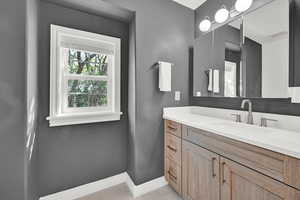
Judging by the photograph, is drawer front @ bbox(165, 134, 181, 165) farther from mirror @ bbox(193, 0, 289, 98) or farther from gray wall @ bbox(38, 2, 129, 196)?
mirror @ bbox(193, 0, 289, 98)

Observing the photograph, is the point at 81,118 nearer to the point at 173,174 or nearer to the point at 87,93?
the point at 87,93

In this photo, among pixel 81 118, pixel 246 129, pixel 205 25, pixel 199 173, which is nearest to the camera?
pixel 246 129

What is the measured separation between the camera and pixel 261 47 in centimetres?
134

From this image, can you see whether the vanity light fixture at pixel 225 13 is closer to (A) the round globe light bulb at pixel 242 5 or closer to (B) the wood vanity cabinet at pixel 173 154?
(A) the round globe light bulb at pixel 242 5

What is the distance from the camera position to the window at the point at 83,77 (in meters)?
1.54

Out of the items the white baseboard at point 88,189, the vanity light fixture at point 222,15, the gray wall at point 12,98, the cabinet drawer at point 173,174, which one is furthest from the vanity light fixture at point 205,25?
the white baseboard at point 88,189

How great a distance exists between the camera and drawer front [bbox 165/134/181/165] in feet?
5.12

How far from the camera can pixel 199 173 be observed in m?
1.26

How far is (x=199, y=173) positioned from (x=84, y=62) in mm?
1820

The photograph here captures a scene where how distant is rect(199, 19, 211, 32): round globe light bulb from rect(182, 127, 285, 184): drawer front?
1.50 meters

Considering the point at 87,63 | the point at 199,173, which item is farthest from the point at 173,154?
the point at 87,63

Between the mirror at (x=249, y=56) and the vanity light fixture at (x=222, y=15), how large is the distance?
3.5 inches

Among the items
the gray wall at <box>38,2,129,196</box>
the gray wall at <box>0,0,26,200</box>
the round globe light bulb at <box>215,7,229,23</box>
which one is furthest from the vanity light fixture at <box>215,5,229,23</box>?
the gray wall at <box>0,0,26,200</box>

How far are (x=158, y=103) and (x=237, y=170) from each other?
3.72 ft
